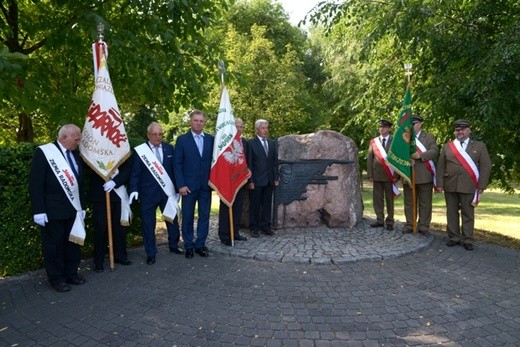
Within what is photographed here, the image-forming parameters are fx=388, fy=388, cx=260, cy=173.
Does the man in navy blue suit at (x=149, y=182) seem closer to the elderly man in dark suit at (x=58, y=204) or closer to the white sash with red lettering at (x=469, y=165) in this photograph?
the elderly man in dark suit at (x=58, y=204)

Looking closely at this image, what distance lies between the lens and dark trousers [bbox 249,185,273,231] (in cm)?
697

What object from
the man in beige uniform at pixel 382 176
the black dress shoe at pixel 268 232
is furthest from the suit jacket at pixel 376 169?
the black dress shoe at pixel 268 232

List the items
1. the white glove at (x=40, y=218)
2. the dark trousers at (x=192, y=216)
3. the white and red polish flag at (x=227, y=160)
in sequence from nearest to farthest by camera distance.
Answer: the white glove at (x=40, y=218) → the dark trousers at (x=192, y=216) → the white and red polish flag at (x=227, y=160)

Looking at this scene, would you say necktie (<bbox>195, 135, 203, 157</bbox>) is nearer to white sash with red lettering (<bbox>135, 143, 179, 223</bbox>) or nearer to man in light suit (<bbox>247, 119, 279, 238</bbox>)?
white sash with red lettering (<bbox>135, 143, 179, 223</bbox>)

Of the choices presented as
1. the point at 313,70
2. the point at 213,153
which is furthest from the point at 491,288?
the point at 313,70

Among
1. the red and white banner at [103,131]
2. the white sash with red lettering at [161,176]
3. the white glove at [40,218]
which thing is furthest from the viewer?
the white sash with red lettering at [161,176]

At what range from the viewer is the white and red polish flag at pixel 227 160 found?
6012mm

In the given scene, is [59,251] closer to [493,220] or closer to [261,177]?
[261,177]

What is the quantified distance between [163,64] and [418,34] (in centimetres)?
476

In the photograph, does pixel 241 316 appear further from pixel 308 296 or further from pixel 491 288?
pixel 491 288

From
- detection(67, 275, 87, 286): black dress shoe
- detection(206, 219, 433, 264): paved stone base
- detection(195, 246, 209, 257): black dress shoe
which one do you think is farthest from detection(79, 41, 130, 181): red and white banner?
detection(206, 219, 433, 264): paved stone base

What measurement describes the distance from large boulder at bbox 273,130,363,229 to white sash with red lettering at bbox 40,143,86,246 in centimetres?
361

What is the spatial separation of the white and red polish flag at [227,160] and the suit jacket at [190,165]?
138 mm

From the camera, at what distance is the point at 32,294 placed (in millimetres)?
4625
